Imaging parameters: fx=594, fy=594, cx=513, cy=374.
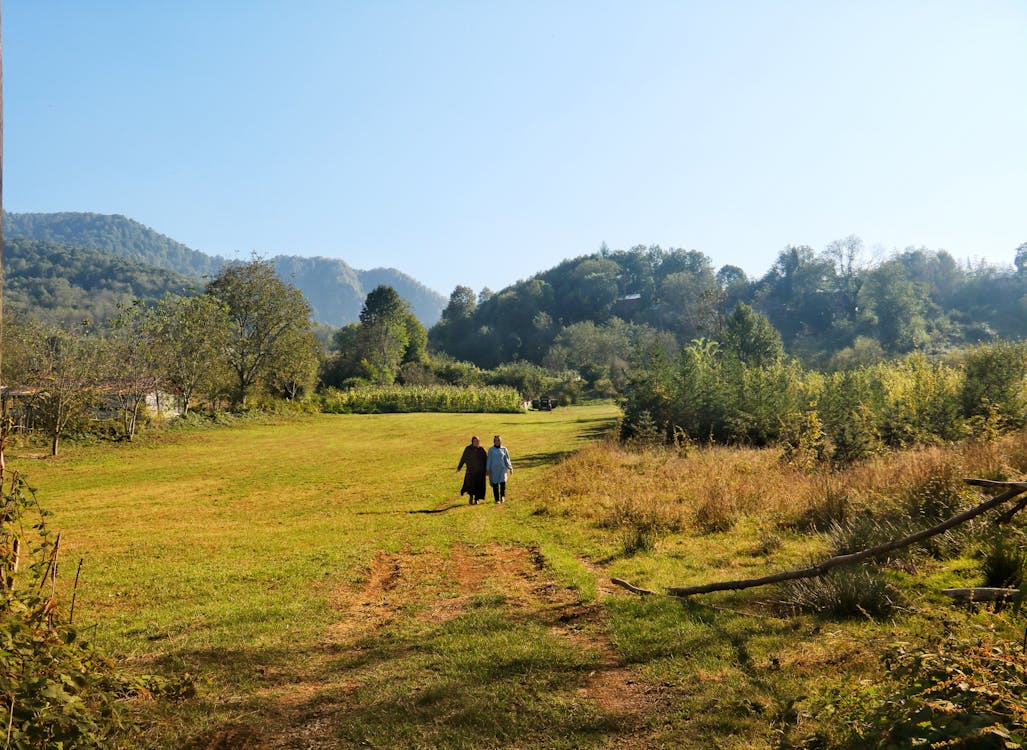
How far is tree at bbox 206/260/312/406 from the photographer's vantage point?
41.7m

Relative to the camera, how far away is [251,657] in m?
5.77

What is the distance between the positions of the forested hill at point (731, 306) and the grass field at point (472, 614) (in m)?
58.6

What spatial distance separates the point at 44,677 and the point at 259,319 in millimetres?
42278

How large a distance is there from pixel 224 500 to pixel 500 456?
718 centimetres

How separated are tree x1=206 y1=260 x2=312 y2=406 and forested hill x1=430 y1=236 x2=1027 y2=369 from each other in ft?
123

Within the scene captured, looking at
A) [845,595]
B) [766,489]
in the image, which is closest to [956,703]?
[845,595]

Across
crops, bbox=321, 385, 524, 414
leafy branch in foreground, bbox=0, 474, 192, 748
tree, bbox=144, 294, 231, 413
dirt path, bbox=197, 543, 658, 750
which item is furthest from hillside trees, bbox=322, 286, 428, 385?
leafy branch in foreground, bbox=0, 474, 192, 748

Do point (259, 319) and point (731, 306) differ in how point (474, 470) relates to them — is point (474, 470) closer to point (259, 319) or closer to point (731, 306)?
point (259, 319)

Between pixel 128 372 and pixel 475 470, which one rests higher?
pixel 128 372

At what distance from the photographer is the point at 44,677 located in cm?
334

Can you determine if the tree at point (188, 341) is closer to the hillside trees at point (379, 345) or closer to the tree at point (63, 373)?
→ the tree at point (63, 373)

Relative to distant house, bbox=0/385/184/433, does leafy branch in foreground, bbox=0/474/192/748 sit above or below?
below

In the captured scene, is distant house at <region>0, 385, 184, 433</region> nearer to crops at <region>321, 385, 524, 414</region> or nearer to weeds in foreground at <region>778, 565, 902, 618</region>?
crops at <region>321, 385, 524, 414</region>

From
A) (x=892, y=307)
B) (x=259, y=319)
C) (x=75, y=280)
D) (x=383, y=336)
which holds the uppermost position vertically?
(x=75, y=280)
